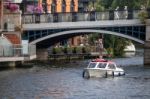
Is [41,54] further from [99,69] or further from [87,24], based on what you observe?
[99,69]

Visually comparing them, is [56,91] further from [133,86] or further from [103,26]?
[103,26]

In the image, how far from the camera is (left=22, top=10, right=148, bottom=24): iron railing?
399 feet

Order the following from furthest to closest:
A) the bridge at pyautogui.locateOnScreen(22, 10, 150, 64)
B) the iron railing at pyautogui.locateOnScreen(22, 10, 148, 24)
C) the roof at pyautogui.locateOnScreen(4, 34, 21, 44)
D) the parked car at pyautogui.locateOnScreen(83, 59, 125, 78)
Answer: the iron railing at pyautogui.locateOnScreen(22, 10, 148, 24) → the bridge at pyautogui.locateOnScreen(22, 10, 150, 64) → the roof at pyautogui.locateOnScreen(4, 34, 21, 44) → the parked car at pyautogui.locateOnScreen(83, 59, 125, 78)

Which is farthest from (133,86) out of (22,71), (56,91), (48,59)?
(48,59)

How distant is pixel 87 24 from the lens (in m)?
122

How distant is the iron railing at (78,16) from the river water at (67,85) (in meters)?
14.8

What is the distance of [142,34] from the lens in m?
122

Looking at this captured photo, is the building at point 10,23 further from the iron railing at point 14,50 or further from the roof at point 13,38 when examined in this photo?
the iron railing at point 14,50

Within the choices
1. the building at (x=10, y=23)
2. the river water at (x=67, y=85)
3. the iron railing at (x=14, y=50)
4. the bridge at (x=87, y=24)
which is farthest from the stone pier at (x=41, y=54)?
the iron railing at (x=14, y=50)

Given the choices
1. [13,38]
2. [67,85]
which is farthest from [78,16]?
[67,85]

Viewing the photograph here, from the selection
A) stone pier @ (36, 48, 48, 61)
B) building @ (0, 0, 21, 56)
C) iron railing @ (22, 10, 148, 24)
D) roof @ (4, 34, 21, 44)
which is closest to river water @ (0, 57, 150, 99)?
roof @ (4, 34, 21, 44)

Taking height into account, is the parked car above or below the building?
below

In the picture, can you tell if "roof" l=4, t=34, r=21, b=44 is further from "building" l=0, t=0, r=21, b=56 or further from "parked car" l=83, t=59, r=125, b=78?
"parked car" l=83, t=59, r=125, b=78

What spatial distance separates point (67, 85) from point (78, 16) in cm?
3956
